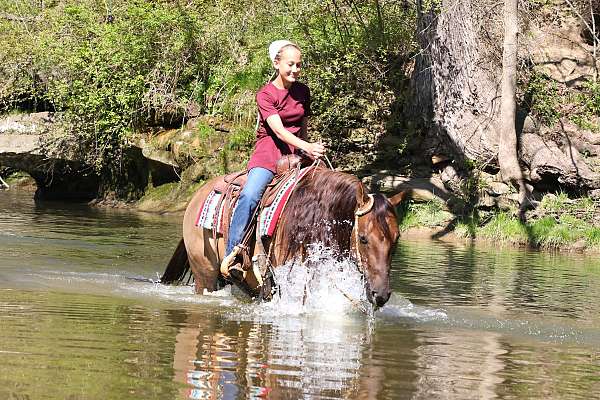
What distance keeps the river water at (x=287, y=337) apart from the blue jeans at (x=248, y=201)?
65 cm

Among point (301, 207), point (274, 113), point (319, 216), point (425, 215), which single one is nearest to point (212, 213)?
point (274, 113)

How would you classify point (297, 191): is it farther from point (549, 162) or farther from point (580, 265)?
point (549, 162)

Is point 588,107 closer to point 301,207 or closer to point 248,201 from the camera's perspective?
→ point 248,201

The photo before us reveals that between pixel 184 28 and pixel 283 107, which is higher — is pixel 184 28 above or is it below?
above

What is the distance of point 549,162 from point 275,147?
11.1 m

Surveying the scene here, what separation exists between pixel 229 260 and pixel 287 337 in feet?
5.14

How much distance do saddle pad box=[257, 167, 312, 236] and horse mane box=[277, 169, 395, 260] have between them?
0.04 meters

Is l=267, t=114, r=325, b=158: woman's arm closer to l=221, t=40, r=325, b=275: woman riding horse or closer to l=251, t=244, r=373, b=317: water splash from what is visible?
l=221, t=40, r=325, b=275: woman riding horse

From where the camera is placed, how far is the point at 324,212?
7.81 metres

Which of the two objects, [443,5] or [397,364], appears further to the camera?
[443,5]

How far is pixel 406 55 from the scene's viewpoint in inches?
891

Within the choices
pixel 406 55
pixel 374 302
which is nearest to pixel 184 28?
pixel 406 55

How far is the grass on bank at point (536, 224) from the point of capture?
1738 cm

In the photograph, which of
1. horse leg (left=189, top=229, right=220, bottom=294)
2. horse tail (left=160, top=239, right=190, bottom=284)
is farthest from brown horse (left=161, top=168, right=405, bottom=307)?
horse tail (left=160, top=239, right=190, bottom=284)
